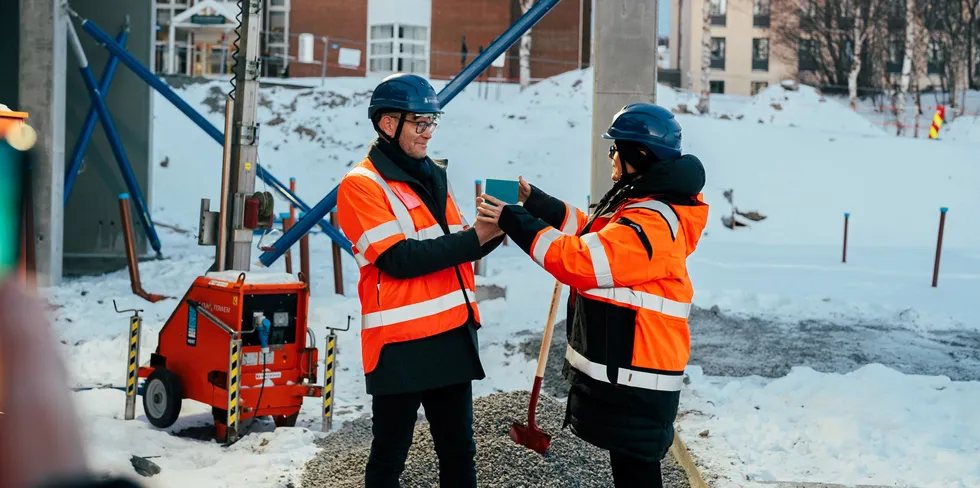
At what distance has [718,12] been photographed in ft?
159

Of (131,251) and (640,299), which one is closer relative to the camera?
(640,299)

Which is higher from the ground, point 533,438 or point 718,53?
point 718,53

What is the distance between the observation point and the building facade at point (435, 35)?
2991cm

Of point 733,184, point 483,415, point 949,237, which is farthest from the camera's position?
point 733,184

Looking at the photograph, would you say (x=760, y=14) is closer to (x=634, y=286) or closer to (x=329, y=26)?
(x=329, y=26)

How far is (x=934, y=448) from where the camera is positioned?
564 cm

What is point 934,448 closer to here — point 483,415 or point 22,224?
point 483,415

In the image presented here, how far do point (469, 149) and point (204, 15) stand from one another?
12036 mm

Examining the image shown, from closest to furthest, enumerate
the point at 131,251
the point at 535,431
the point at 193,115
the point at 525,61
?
the point at 535,431, the point at 193,115, the point at 131,251, the point at 525,61

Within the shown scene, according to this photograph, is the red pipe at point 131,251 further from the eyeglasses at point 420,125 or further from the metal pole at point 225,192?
the eyeglasses at point 420,125

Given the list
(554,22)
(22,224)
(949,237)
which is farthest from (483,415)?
(554,22)

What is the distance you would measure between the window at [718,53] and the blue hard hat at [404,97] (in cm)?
4648

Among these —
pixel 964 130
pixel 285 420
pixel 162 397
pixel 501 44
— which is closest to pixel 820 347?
pixel 501 44

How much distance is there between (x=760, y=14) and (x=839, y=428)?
44.1m
